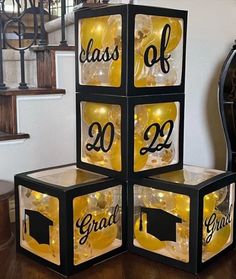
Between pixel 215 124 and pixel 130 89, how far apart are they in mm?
990

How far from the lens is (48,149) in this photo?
2168 millimetres

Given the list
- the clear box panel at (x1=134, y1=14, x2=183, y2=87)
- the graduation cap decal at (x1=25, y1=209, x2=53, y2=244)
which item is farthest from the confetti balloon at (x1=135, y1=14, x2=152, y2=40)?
the graduation cap decal at (x1=25, y1=209, x2=53, y2=244)

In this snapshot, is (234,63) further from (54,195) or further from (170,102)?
(54,195)

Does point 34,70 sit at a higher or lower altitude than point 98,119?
higher

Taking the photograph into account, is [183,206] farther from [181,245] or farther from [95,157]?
[95,157]

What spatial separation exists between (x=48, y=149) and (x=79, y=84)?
517 millimetres

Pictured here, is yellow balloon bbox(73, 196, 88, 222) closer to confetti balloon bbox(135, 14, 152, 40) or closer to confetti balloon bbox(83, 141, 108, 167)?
confetti balloon bbox(83, 141, 108, 167)

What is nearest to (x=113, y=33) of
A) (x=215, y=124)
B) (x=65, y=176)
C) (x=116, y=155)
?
(x=116, y=155)

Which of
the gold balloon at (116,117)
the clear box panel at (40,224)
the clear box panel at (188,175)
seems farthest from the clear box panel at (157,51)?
the clear box panel at (40,224)

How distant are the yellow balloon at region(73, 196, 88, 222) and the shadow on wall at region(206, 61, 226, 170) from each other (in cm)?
109

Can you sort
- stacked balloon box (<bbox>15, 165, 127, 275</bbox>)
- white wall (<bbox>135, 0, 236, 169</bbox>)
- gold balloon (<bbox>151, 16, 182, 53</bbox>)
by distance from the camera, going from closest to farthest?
1. stacked balloon box (<bbox>15, 165, 127, 275</bbox>)
2. gold balloon (<bbox>151, 16, 182, 53</bbox>)
3. white wall (<bbox>135, 0, 236, 169</bbox>)

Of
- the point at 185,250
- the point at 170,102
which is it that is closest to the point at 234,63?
the point at 170,102

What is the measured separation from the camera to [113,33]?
5.27 ft

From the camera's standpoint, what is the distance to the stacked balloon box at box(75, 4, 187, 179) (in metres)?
1.59
